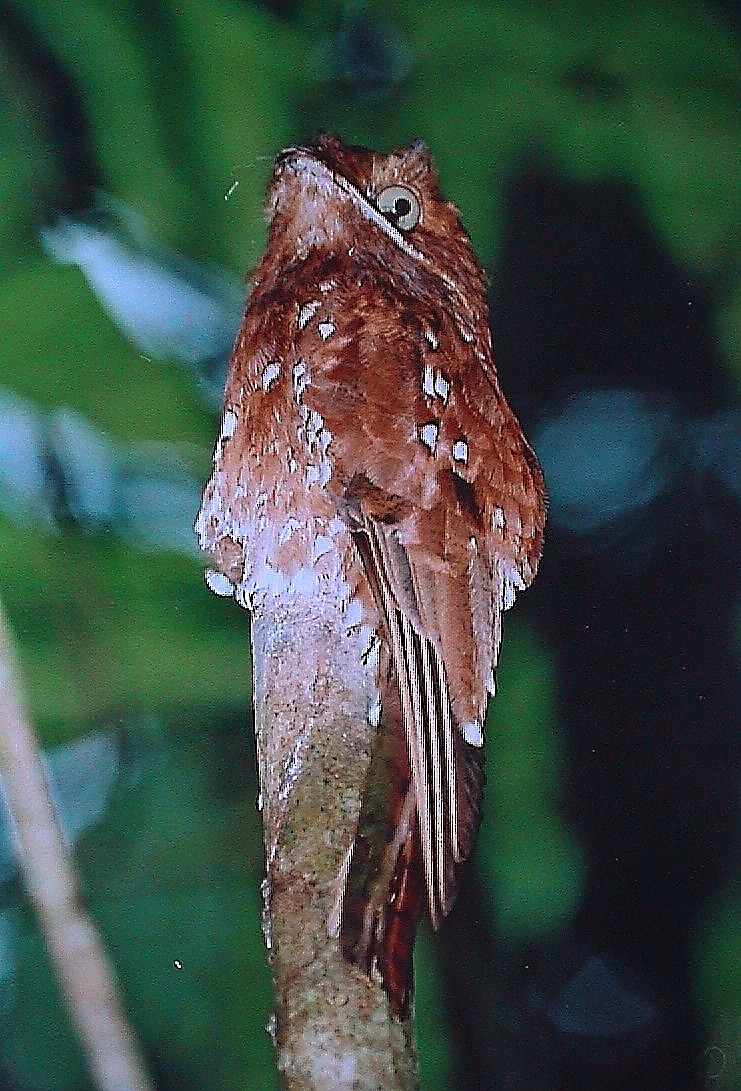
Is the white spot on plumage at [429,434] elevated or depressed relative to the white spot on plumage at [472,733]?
elevated

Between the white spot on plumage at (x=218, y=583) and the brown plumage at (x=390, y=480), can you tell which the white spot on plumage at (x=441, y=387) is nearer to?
the brown plumage at (x=390, y=480)

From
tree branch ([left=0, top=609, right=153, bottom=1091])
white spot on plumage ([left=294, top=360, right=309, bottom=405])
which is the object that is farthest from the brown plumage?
tree branch ([left=0, top=609, right=153, bottom=1091])

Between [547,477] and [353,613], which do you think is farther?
[547,477]

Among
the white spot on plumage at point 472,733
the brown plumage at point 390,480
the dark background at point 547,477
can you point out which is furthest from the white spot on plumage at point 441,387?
the white spot on plumage at point 472,733

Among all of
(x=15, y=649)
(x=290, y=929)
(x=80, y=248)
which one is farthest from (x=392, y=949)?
(x=80, y=248)

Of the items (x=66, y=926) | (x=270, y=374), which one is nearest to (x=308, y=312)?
(x=270, y=374)

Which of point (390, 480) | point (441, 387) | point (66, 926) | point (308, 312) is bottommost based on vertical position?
point (66, 926)

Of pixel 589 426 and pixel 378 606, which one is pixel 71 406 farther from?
pixel 589 426

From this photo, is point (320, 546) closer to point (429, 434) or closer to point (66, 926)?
point (429, 434)
